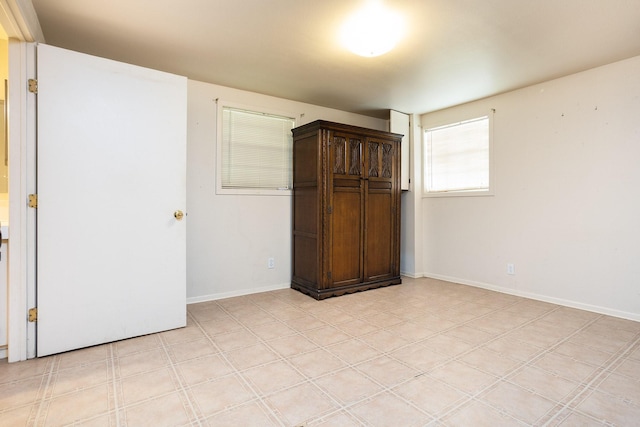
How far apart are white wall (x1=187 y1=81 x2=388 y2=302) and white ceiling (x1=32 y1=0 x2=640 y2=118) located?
342 millimetres

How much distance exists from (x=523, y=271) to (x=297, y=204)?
8.79ft

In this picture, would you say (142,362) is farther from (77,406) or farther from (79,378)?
(77,406)

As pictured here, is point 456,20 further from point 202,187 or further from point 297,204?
point 202,187

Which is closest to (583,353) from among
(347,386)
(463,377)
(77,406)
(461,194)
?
(463,377)

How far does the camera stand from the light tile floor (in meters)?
1.61

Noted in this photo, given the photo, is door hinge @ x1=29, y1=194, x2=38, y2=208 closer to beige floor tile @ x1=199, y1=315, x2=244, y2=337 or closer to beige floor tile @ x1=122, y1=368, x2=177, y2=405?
beige floor tile @ x1=122, y1=368, x2=177, y2=405

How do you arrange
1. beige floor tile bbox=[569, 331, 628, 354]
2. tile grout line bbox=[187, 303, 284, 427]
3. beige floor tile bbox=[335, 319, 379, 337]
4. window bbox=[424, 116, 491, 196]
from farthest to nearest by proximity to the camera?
window bbox=[424, 116, 491, 196] < beige floor tile bbox=[335, 319, 379, 337] < beige floor tile bbox=[569, 331, 628, 354] < tile grout line bbox=[187, 303, 284, 427]

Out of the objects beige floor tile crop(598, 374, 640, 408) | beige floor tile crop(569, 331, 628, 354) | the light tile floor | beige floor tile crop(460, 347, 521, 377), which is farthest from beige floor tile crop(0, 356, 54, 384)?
beige floor tile crop(569, 331, 628, 354)

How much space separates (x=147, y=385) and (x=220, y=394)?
0.44 m

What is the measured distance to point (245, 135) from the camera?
3.81 m

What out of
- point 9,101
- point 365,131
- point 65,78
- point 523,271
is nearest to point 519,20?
point 365,131

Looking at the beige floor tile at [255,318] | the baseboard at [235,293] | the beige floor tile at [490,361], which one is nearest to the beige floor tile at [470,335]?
the beige floor tile at [490,361]

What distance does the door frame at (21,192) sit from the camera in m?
2.12

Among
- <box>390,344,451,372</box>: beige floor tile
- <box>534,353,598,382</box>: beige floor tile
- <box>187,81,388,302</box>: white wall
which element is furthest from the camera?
<box>187,81,388,302</box>: white wall
